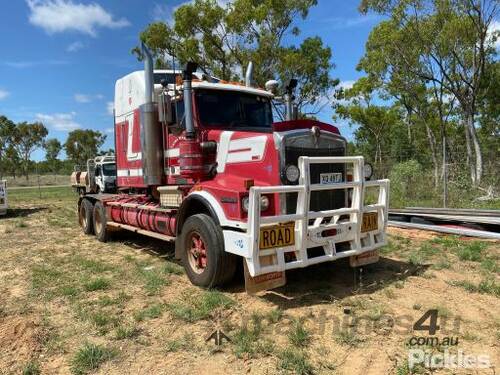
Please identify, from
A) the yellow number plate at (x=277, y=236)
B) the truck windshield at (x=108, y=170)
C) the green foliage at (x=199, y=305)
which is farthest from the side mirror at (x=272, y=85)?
the truck windshield at (x=108, y=170)

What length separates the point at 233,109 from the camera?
699 cm

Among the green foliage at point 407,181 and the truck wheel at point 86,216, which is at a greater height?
the green foliage at point 407,181

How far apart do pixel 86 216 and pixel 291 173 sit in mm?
7668

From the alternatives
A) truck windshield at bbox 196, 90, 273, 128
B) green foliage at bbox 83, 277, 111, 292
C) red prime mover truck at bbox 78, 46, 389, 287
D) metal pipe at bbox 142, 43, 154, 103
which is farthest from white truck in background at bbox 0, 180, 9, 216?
truck windshield at bbox 196, 90, 273, 128

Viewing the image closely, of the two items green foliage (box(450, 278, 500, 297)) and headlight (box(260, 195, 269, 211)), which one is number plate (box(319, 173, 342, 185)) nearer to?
headlight (box(260, 195, 269, 211))

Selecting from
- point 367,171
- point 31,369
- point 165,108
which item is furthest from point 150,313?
point 367,171

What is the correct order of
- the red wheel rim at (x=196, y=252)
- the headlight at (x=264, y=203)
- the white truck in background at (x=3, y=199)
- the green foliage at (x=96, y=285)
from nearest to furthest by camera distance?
the headlight at (x=264, y=203) < the red wheel rim at (x=196, y=252) < the green foliage at (x=96, y=285) < the white truck in background at (x=3, y=199)

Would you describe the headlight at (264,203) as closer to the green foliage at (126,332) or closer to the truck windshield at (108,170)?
the green foliage at (126,332)

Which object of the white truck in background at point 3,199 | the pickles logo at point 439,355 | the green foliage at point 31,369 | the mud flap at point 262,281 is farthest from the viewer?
the white truck in background at point 3,199

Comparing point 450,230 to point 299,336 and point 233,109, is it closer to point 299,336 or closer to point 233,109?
point 233,109

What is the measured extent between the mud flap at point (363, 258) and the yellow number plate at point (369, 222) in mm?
341

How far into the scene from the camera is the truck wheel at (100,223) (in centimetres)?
1012

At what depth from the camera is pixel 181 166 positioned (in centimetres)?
654

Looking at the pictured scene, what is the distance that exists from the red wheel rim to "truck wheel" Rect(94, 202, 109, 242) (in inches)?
179
